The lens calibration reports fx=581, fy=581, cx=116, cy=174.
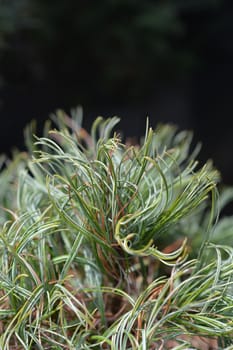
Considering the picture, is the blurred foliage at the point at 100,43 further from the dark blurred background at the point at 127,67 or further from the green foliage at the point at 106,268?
the green foliage at the point at 106,268

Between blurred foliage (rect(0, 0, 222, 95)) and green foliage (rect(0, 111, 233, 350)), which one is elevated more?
blurred foliage (rect(0, 0, 222, 95))

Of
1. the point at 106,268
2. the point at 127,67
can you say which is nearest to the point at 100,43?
the point at 127,67

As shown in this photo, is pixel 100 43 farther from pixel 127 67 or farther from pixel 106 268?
pixel 106 268

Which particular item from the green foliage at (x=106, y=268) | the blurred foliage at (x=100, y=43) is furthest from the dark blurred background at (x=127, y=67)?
the green foliage at (x=106, y=268)

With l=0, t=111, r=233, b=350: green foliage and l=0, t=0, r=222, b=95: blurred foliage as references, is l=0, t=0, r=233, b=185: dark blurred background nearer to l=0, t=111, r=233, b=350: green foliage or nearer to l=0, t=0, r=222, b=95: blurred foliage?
l=0, t=0, r=222, b=95: blurred foliage

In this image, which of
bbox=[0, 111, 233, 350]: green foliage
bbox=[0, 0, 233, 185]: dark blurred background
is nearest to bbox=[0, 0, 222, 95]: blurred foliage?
bbox=[0, 0, 233, 185]: dark blurred background

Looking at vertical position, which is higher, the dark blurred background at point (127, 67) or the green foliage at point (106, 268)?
the dark blurred background at point (127, 67)

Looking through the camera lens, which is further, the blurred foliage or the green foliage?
the blurred foliage
